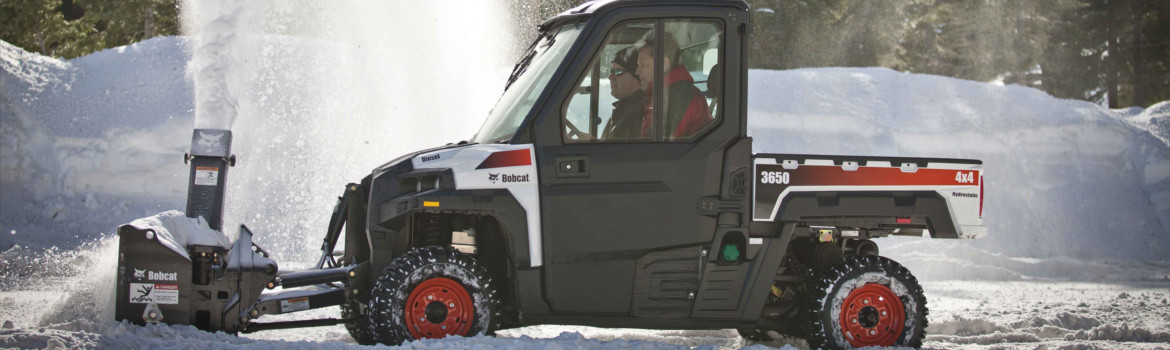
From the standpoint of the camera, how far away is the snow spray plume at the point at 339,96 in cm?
1345

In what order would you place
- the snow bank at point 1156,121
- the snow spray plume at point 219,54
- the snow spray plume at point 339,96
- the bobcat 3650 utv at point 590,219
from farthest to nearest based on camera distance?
the snow bank at point 1156,121, the snow spray plume at point 339,96, the snow spray plume at point 219,54, the bobcat 3650 utv at point 590,219

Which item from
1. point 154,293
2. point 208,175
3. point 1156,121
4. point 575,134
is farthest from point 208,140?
point 1156,121

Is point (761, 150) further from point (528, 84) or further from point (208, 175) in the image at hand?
point (208, 175)

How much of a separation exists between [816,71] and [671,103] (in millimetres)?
14814

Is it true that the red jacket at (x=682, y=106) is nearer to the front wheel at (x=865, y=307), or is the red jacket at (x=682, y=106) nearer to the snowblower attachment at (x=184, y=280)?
the front wheel at (x=865, y=307)

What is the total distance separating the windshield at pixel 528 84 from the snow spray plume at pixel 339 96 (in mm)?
5395

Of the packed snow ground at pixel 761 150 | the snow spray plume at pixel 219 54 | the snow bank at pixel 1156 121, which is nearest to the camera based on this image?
the snow spray plume at pixel 219 54

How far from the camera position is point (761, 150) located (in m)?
16.7

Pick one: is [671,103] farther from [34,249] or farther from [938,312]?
[34,249]

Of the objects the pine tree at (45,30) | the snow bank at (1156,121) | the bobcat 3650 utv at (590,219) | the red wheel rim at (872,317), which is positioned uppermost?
the pine tree at (45,30)

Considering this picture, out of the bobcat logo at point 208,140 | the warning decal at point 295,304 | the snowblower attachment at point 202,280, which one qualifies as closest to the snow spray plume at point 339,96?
the bobcat logo at point 208,140

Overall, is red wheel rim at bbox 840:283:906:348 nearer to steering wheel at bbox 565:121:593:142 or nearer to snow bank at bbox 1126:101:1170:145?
steering wheel at bbox 565:121:593:142

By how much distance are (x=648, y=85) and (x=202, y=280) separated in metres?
2.60

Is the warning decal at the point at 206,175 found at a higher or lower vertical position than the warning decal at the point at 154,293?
higher
